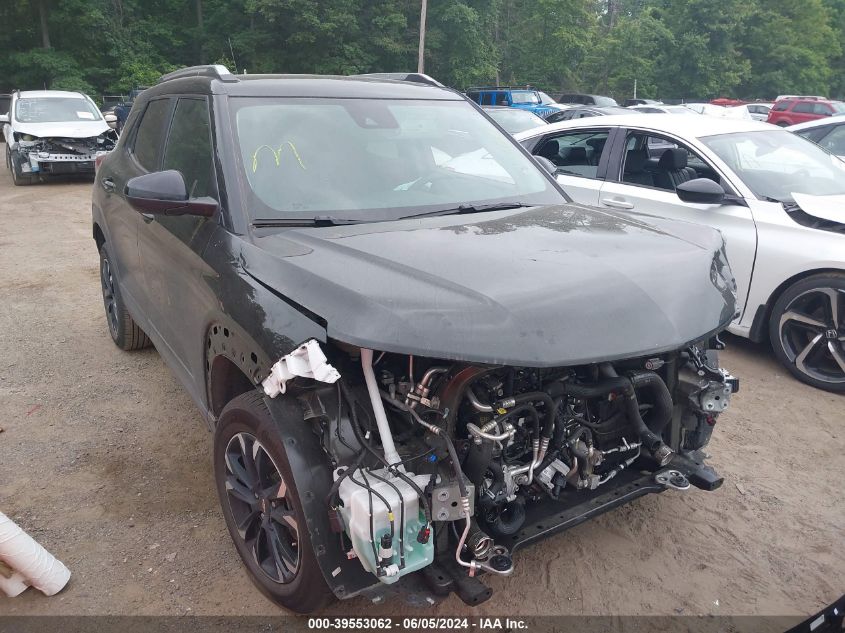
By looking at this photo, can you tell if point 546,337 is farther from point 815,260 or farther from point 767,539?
point 815,260

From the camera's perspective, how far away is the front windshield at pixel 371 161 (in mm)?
2902

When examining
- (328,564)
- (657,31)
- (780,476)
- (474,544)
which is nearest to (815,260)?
(780,476)

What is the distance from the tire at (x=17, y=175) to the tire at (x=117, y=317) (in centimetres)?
994

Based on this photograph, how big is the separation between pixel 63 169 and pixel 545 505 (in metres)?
13.4

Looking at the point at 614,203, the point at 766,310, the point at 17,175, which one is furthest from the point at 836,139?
the point at 17,175

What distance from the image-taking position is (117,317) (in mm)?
4941

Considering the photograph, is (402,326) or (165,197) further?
(165,197)

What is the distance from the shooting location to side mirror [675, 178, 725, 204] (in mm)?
4609

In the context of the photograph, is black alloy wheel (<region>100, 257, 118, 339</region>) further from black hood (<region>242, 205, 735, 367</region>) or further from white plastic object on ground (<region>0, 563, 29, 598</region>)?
black hood (<region>242, 205, 735, 367</region>)

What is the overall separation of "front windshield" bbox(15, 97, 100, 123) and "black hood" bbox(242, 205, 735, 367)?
44.2 ft

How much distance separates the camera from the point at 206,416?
3.11m

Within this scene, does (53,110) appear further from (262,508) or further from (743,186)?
(262,508)

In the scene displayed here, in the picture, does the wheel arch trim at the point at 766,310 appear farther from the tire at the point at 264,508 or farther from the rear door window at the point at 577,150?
the tire at the point at 264,508

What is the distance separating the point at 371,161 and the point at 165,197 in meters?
0.95
